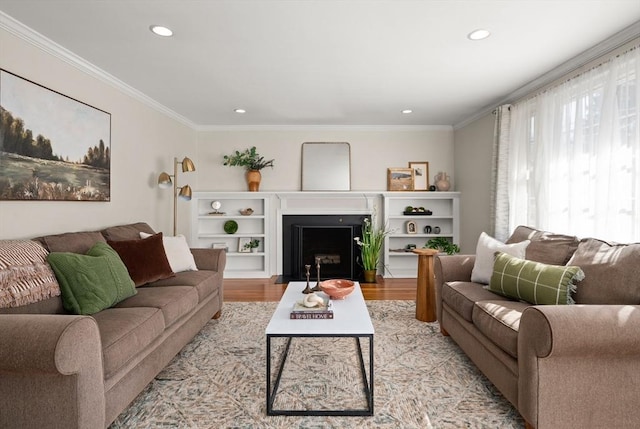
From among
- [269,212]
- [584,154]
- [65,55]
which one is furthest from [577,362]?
[269,212]

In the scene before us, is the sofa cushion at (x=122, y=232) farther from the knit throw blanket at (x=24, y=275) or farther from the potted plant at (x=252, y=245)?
the potted plant at (x=252, y=245)

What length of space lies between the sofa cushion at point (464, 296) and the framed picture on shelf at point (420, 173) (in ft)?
9.52

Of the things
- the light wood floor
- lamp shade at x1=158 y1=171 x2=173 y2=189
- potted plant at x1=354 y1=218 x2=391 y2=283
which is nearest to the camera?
lamp shade at x1=158 y1=171 x2=173 y2=189

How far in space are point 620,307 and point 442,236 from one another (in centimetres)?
398

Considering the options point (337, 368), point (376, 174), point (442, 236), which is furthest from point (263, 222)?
point (337, 368)

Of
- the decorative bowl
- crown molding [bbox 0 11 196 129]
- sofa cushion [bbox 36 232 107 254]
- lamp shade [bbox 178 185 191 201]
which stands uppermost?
crown molding [bbox 0 11 196 129]

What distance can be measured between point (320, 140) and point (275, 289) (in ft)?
8.05

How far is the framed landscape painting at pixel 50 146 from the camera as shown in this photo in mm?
2406

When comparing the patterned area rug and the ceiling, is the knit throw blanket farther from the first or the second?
the ceiling

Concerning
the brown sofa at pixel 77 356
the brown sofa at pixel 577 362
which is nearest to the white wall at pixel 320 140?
the brown sofa at pixel 77 356

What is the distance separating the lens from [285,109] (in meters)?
4.69

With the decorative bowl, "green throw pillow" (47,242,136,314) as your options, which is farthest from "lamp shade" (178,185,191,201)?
the decorative bowl

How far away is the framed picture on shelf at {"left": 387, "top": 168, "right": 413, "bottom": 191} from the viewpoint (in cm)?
568

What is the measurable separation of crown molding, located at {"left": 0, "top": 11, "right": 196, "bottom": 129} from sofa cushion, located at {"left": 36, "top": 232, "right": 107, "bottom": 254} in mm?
1427
